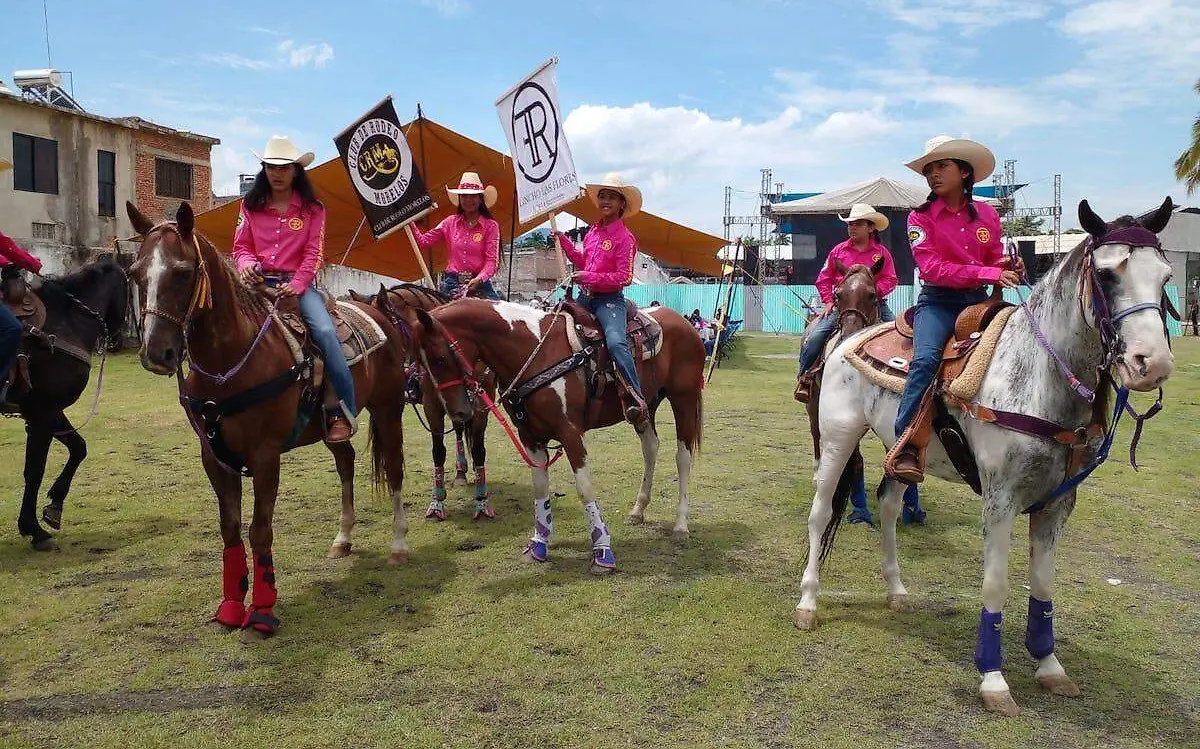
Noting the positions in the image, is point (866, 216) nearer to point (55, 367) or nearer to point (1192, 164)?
point (55, 367)

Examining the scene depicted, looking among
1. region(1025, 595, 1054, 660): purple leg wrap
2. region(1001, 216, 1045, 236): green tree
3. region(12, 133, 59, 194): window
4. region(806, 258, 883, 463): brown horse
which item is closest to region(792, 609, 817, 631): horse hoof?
region(1025, 595, 1054, 660): purple leg wrap

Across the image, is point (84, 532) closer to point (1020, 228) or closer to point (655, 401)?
point (655, 401)

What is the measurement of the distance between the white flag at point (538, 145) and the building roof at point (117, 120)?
69.2 ft

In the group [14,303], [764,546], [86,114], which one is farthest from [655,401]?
[86,114]

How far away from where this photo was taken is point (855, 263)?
7.41m

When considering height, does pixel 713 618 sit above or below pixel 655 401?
below

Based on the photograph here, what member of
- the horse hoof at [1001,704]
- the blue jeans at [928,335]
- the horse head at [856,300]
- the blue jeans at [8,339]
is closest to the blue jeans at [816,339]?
the horse head at [856,300]

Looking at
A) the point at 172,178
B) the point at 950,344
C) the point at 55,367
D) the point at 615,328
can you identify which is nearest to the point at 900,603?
the point at 950,344

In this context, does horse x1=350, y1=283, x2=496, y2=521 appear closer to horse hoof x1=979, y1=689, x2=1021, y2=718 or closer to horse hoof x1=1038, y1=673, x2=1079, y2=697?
horse hoof x1=979, y1=689, x2=1021, y2=718

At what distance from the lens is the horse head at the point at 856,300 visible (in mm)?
6543

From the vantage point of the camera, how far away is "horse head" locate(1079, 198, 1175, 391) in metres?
3.21

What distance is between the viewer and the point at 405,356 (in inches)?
256

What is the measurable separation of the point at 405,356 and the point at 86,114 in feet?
74.0

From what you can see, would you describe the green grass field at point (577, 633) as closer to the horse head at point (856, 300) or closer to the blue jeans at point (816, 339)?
the blue jeans at point (816, 339)
